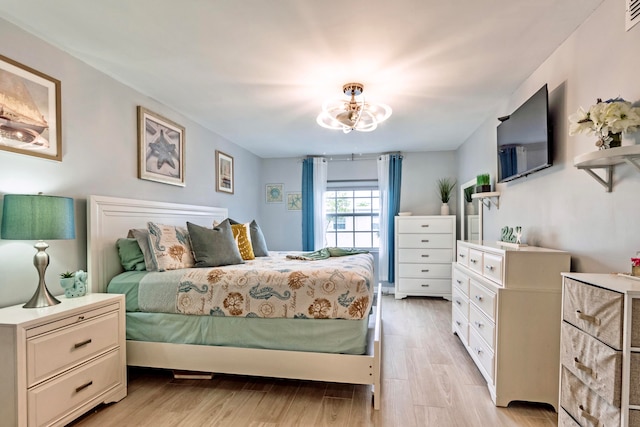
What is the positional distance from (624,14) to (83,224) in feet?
11.2

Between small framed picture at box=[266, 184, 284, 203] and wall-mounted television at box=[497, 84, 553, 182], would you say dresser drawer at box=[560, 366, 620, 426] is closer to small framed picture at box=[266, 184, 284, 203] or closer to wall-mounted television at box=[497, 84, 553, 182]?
wall-mounted television at box=[497, 84, 553, 182]

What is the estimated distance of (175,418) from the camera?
6.14ft

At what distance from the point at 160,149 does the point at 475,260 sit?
301 centimetres

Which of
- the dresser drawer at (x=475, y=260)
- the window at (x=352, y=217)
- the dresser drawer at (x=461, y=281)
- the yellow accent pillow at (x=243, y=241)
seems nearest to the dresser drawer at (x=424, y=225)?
the window at (x=352, y=217)

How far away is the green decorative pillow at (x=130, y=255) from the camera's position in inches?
97.4

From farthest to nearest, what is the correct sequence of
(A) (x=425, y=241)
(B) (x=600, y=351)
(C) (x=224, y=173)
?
→ 1. (A) (x=425, y=241)
2. (C) (x=224, y=173)
3. (B) (x=600, y=351)

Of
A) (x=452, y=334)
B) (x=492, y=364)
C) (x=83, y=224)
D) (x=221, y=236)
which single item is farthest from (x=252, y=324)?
(x=452, y=334)

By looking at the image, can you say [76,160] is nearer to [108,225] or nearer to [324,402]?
[108,225]

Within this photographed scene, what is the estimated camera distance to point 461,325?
2885 millimetres

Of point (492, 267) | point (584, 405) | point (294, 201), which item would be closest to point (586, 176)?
point (492, 267)

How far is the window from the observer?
558 centimetres

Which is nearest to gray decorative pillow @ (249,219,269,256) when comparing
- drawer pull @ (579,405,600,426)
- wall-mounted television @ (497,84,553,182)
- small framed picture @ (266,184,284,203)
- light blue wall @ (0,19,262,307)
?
light blue wall @ (0,19,262,307)

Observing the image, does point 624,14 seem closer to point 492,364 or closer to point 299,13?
point 299,13

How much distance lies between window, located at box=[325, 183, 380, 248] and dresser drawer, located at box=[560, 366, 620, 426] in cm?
414
